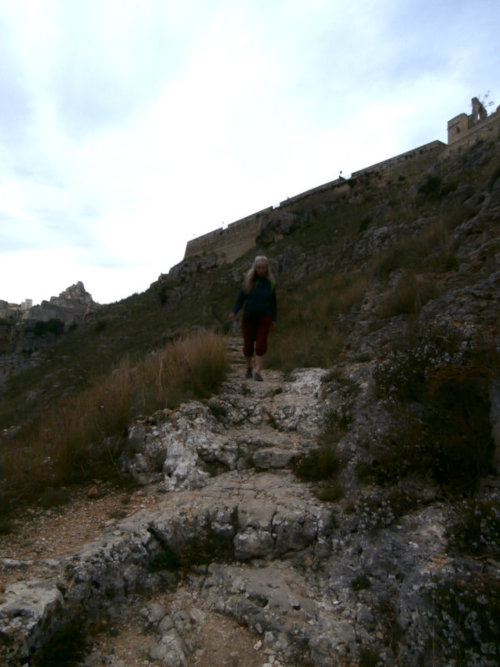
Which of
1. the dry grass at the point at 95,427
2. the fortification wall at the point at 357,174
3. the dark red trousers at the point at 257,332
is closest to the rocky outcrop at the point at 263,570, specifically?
the dry grass at the point at 95,427

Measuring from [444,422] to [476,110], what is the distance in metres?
23.6

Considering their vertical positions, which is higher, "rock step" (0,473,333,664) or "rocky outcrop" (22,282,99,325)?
"rocky outcrop" (22,282,99,325)

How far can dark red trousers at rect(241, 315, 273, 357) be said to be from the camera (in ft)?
18.0

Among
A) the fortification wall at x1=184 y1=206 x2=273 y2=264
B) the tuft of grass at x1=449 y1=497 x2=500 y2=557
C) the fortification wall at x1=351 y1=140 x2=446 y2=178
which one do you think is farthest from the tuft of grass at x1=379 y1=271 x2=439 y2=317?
the fortification wall at x1=184 y1=206 x2=273 y2=264

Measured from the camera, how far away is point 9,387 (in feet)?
68.9

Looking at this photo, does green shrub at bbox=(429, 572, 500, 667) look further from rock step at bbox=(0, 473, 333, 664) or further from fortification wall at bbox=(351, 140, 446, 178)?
fortification wall at bbox=(351, 140, 446, 178)

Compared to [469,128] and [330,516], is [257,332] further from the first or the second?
[469,128]

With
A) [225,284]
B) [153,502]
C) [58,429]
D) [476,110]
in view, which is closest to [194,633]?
[153,502]

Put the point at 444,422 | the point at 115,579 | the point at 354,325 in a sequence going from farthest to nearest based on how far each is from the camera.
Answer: the point at 354,325
the point at 444,422
the point at 115,579

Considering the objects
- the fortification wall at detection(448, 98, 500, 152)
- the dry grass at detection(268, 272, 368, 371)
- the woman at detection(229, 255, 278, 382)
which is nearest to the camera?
the woman at detection(229, 255, 278, 382)

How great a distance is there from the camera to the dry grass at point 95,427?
311 cm

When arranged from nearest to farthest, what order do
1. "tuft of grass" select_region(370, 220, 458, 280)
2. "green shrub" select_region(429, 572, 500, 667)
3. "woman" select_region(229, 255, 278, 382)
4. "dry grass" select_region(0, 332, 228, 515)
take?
"green shrub" select_region(429, 572, 500, 667) → "dry grass" select_region(0, 332, 228, 515) → "woman" select_region(229, 255, 278, 382) → "tuft of grass" select_region(370, 220, 458, 280)

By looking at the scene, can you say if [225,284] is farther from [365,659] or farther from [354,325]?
[365,659]

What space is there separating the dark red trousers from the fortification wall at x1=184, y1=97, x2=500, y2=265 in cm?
1153
